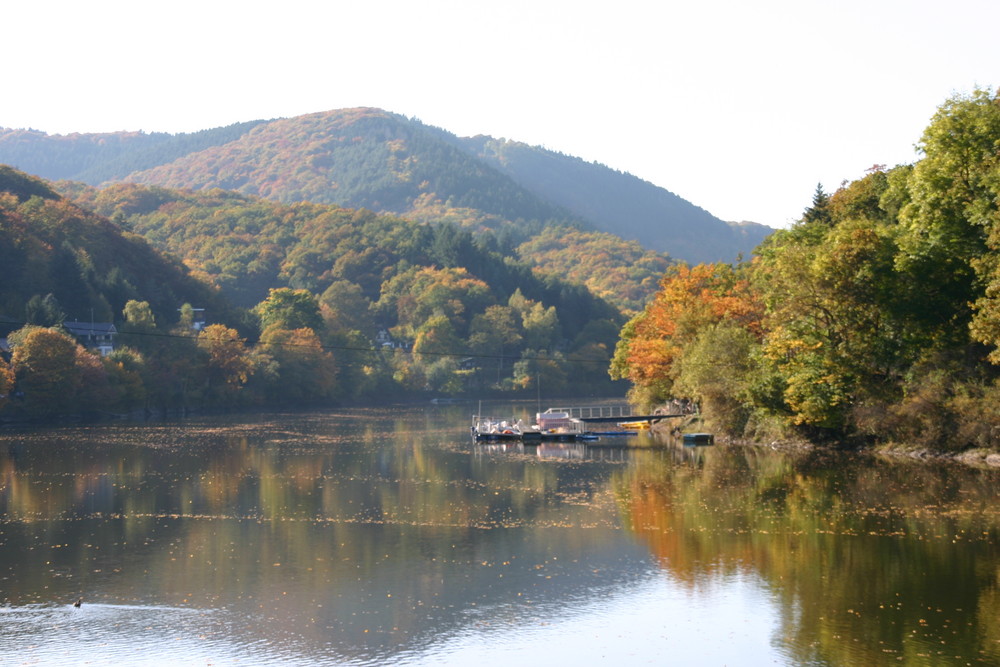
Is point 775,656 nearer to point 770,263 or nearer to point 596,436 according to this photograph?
point 770,263

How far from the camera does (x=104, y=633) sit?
75.5 ft

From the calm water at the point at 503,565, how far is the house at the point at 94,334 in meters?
54.2

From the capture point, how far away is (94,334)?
110 metres

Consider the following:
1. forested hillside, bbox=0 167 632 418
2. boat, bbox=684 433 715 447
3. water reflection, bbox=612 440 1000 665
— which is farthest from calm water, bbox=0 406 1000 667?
forested hillside, bbox=0 167 632 418

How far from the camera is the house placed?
10656cm

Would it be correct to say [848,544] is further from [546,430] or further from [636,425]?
[636,425]

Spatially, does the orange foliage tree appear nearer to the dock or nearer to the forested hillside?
the dock

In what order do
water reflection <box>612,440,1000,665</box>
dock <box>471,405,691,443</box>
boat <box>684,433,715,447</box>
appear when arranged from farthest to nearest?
1. dock <box>471,405,691,443</box>
2. boat <box>684,433,715,447</box>
3. water reflection <box>612,440,1000,665</box>

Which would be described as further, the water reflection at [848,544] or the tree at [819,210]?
the tree at [819,210]

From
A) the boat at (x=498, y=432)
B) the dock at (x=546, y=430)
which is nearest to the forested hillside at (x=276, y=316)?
the boat at (x=498, y=432)

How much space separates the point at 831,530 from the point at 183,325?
99.8 metres

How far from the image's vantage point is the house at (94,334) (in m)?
107

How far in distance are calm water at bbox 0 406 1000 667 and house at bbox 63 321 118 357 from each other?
54187mm

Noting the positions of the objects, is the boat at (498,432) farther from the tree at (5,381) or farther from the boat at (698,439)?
the tree at (5,381)
